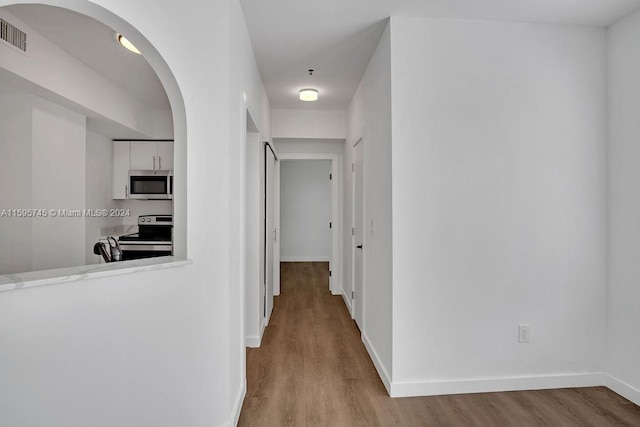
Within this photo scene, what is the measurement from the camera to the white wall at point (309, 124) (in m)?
5.01

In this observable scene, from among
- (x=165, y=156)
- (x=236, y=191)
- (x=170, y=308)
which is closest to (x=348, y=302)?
(x=236, y=191)

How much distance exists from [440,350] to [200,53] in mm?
2429

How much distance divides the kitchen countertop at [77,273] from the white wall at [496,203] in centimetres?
154

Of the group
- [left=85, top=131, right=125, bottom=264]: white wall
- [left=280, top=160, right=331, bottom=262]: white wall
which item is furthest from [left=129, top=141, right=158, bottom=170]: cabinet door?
[left=280, top=160, right=331, bottom=262]: white wall

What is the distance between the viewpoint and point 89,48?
2934mm

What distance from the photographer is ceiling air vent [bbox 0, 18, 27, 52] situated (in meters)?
2.33

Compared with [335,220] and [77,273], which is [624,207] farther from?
[335,220]

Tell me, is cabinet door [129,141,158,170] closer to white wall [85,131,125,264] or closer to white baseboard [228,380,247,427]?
white wall [85,131,125,264]

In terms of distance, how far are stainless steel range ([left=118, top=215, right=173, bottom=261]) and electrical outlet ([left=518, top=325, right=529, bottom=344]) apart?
3772 millimetres

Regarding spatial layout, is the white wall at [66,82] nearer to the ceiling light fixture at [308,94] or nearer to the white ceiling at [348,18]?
the white ceiling at [348,18]

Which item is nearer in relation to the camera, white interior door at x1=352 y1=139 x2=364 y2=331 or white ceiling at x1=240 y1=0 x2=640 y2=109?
white ceiling at x1=240 y1=0 x2=640 y2=109

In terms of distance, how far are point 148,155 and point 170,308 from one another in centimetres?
363

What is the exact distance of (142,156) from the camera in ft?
15.8

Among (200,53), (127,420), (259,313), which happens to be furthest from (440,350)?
(200,53)
